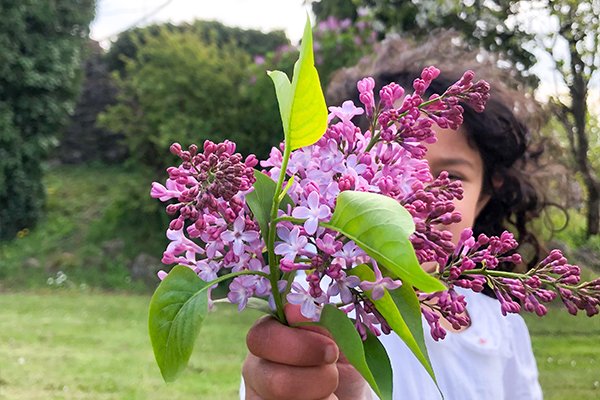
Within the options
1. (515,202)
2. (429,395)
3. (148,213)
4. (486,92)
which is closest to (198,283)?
(486,92)

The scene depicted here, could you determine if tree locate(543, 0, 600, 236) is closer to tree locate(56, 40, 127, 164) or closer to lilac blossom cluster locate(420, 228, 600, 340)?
lilac blossom cluster locate(420, 228, 600, 340)

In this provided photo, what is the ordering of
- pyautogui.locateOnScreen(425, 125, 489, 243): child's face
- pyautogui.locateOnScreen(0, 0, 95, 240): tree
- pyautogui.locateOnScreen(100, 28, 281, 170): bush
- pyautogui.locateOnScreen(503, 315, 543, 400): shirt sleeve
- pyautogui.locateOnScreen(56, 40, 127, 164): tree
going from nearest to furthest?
pyautogui.locateOnScreen(425, 125, 489, 243): child's face → pyautogui.locateOnScreen(503, 315, 543, 400): shirt sleeve → pyautogui.locateOnScreen(100, 28, 281, 170): bush → pyautogui.locateOnScreen(0, 0, 95, 240): tree → pyautogui.locateOnScreen(56, 40, 127, 164): tree

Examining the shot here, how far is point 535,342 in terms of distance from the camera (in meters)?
2.66

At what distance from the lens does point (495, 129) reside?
1.25m

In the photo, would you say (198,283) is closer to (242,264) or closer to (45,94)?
(242,264)

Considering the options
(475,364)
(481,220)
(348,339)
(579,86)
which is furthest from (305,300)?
(579,86)

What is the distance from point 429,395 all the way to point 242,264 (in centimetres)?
74

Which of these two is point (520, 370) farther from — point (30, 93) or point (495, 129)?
point (30, 93)

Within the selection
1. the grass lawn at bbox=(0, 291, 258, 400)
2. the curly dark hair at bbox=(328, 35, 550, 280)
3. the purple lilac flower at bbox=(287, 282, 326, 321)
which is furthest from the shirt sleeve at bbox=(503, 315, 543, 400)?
the grass lawn at bbox=(0, 291, 258, 400)

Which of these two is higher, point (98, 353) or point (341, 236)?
point (341, 236)

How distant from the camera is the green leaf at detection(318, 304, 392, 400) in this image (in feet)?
1.40

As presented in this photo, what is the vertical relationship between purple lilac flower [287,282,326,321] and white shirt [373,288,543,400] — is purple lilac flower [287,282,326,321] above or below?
above

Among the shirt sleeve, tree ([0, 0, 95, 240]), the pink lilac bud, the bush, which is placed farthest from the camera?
tree ([0, 0, 95, 240])

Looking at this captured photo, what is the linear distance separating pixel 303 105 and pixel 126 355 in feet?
9.69
